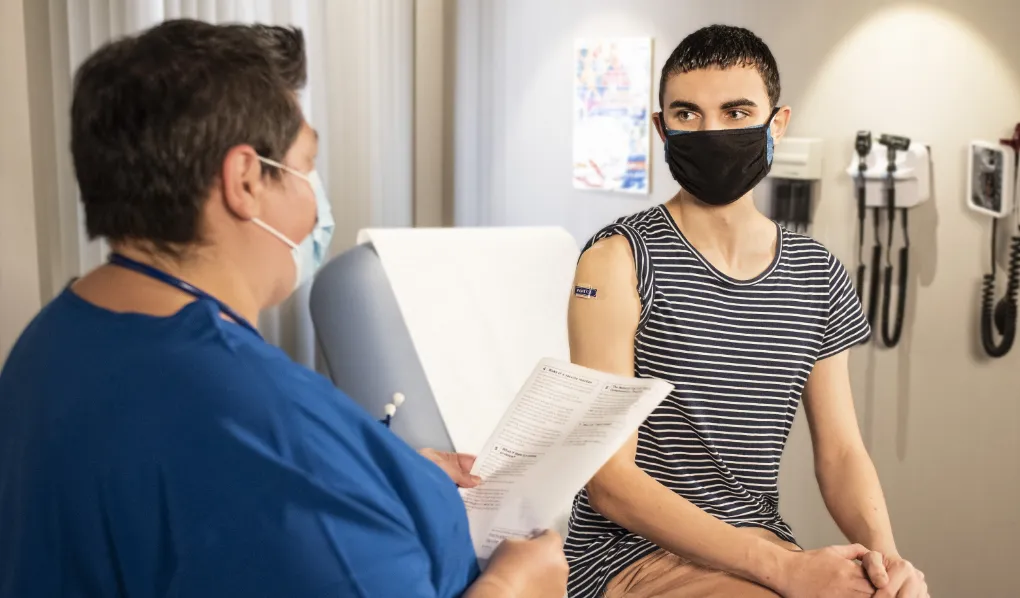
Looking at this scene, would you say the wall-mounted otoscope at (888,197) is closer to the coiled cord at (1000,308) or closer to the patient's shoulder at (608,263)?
the coiled cord at (1000,308)

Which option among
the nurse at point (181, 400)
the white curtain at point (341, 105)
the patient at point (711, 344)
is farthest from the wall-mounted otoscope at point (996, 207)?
the nurse at point (181, 400)

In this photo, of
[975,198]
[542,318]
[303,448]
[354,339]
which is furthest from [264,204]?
[975,198]

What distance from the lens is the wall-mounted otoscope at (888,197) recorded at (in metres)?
2.28

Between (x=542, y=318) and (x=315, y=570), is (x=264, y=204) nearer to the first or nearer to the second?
(x=315, y=570)

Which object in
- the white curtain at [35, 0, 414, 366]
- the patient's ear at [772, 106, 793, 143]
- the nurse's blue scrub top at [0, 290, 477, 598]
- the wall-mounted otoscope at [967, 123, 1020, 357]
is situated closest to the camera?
the nurse's blue scrub top at [0, 290, 477, 598]

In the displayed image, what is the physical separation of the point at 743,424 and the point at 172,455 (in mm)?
871

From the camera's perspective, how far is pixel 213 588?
807mm

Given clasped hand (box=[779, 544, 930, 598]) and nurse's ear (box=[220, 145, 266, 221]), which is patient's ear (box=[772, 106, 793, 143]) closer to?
clasped hand (box=[779, 544, 930, 598])

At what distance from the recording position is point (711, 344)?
4.68ft

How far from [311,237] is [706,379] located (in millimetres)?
666

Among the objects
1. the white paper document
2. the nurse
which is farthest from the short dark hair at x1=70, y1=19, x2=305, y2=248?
the white paper document

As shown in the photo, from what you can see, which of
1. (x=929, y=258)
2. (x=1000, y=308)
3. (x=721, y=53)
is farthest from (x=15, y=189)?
(x=1000, y=308)

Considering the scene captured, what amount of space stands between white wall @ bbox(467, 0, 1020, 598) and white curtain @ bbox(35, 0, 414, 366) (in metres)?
0.89

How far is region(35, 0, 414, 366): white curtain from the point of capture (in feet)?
7.92
